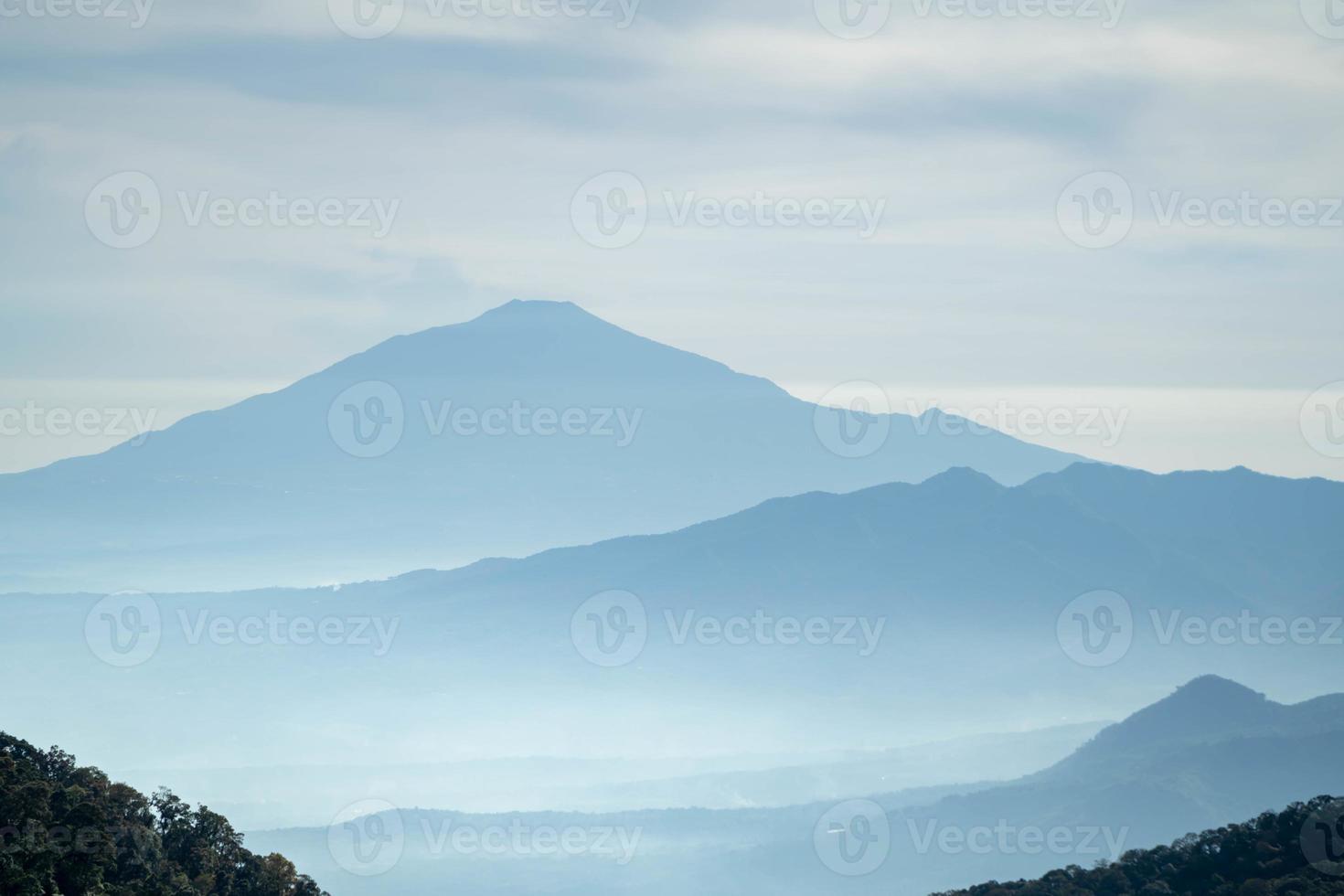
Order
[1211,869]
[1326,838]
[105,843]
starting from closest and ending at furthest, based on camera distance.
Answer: [105,843] → [1326,838] → [1211,869]

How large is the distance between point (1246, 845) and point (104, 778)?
51250 millimetres

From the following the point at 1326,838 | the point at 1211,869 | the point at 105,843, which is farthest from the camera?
the point at 1211,869

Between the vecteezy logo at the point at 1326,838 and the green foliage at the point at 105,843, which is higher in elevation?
the green foliage at the point at 105,843

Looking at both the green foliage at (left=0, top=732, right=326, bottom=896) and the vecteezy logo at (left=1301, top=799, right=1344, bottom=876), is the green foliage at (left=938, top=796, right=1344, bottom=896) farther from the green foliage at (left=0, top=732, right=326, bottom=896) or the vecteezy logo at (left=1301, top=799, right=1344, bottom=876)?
the green foliage at (left=0, top=732, right=326, bottom=896)

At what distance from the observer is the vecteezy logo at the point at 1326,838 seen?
6187 centimetres

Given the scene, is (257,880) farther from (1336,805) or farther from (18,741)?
(1336,805)

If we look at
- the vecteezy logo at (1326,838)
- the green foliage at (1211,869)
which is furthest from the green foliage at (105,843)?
the vecteezy logo at (1326,838)

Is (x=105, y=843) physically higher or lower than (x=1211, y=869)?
higher

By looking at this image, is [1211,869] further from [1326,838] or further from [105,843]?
[105,843]

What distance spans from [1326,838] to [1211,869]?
5319mm

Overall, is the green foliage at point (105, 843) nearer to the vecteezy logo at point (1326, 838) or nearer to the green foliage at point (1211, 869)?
the green foliage at point (1211, 869)

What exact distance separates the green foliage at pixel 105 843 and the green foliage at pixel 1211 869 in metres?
32.3

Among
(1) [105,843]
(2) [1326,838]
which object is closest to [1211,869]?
(2) [1326,838]

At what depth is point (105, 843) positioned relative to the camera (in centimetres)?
4806
